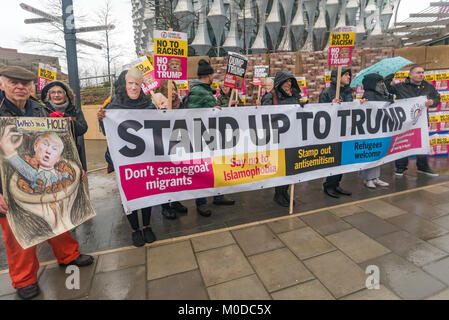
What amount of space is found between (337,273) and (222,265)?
3.73 ft

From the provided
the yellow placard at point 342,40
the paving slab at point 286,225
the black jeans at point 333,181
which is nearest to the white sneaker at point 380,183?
the black jeans at point 333,181

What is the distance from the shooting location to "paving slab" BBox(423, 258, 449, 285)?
7.95 ft

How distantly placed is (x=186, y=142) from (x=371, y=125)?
10.3 feet

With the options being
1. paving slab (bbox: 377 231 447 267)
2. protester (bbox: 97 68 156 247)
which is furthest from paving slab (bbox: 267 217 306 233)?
protester (bbox: 97 68 156 247)

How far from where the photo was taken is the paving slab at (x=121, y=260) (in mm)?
2783

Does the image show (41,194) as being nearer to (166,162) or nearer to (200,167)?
(166,162)

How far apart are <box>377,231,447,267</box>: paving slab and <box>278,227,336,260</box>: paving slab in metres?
0.69

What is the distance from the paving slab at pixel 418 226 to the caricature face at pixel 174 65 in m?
3.50

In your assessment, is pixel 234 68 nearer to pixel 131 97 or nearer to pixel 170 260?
pixel 131 97

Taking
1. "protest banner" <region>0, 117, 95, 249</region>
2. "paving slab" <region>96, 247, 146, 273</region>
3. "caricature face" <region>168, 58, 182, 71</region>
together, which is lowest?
"paving slab" <region>96, 247, 146, 273</region>

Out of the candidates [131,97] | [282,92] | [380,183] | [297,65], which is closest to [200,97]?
[131,97]

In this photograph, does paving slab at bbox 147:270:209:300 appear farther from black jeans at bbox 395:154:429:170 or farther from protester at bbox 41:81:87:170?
black jeans at bbox 395:154:429:170

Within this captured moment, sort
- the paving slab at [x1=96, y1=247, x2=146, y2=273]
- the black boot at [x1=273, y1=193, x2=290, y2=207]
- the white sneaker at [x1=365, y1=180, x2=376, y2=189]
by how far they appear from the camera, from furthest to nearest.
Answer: the white sneaker at [x1=365, y1=180, x2=376, y2=189] < the black boot at [x1=273, y1=193, x2=290, y2=207] < the paving slab at [x1=96, y1=247, x2=146, y2=273]
